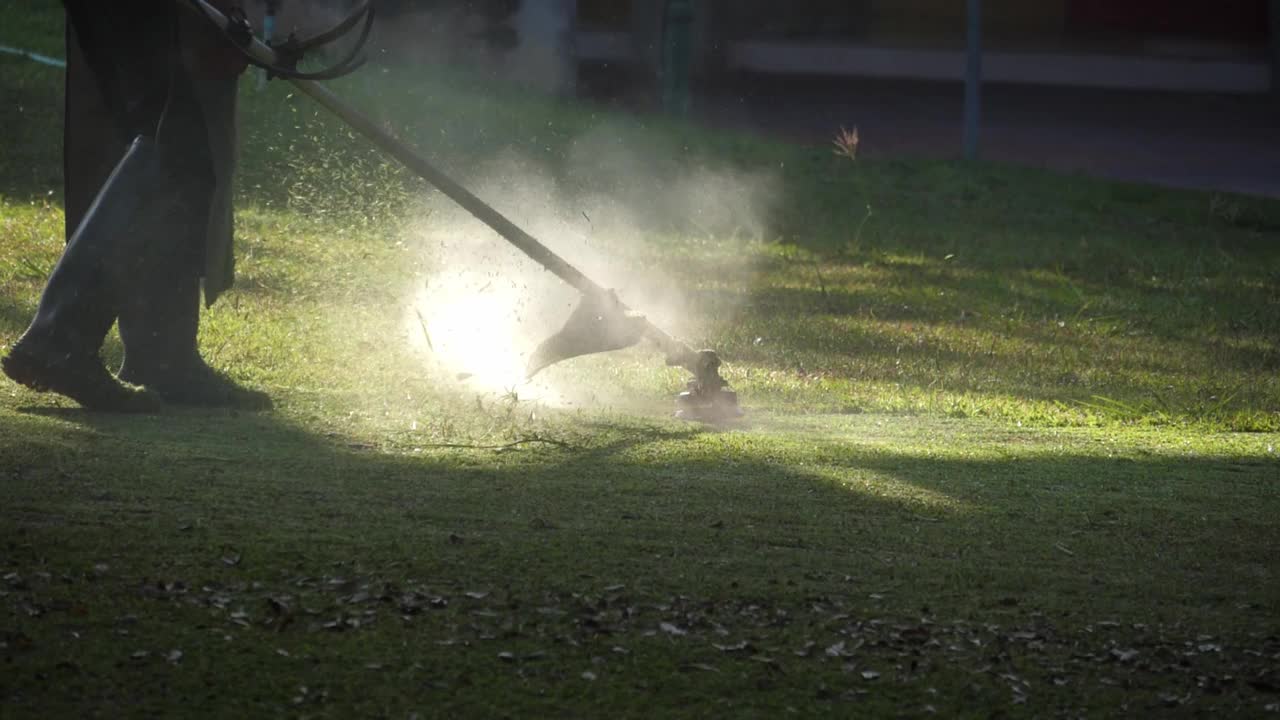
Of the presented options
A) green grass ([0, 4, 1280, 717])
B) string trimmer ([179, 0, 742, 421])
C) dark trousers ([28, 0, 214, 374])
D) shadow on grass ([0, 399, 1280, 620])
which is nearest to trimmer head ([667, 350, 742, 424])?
string trimmer ([179, 0, 742, 421])

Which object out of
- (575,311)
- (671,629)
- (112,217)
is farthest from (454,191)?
(671,629)

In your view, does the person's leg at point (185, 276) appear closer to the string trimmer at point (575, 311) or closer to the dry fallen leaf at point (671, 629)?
the string trimmer at point (575, 311)

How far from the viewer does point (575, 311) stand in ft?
22.7

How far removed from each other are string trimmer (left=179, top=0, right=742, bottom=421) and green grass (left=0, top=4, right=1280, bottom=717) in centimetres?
26

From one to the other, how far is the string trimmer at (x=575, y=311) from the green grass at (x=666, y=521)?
26cm

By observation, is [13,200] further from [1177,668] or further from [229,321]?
[1177,668]

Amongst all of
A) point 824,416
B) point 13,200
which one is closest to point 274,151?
point 13,200

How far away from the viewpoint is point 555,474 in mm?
5555

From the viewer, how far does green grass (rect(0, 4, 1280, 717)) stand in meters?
3.91

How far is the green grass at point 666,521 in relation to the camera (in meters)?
3.91

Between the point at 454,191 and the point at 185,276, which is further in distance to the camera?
the point at 454,191

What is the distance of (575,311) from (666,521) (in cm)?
202

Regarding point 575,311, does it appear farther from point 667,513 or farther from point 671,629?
point 671,629

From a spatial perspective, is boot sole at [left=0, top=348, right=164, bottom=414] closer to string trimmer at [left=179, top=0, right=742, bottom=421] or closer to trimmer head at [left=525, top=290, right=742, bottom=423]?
string trimmer at [left=179, top=0, right=742, bottom=421]
